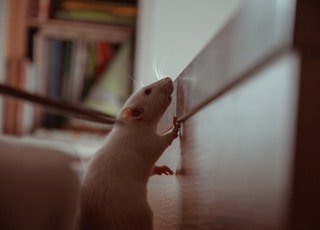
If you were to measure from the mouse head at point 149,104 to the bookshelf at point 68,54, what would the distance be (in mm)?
1446

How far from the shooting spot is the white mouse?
83cm

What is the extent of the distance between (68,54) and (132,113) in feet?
5.55

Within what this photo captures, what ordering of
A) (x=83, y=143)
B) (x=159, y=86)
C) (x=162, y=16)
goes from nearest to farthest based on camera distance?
(x=159, y=86) → (x=162, y=16) → (x=83, y=143)

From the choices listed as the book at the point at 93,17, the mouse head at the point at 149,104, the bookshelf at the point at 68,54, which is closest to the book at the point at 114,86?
the bookshelf at the point at 68,54

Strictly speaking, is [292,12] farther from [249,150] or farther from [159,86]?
[159,86]

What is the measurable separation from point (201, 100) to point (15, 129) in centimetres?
216

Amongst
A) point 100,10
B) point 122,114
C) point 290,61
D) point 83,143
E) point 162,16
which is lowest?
point 290,61

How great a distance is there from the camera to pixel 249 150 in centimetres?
43

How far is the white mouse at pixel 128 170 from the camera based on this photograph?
2.74ft

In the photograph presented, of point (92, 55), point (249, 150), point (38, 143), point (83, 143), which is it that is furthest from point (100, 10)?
point (249, 150)

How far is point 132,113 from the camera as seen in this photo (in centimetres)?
108

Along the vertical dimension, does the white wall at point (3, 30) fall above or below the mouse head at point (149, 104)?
above

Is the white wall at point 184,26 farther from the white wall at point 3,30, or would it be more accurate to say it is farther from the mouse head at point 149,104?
the white wall at point 3,30

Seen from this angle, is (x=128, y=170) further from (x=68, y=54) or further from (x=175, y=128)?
(x=68, y=54)
